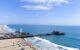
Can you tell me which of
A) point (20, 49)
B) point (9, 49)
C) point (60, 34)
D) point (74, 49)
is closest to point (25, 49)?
point (20, 49)

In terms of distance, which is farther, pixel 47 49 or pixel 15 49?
pixel 47 49

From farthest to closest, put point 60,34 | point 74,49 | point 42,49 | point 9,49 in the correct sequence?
point 60,34 → point 74,49 → point 42,49 → point 9,49

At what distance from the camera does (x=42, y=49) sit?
77.1ft

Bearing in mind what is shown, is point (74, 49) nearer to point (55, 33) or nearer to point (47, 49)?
point (47, 49)

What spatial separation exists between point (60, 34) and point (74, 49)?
2453cm

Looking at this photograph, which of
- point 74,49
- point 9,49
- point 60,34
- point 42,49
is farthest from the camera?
point 60,34

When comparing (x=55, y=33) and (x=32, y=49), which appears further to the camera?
(x=55, y=33)

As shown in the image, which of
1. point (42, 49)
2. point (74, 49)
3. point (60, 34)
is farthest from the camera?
point (60, 34)

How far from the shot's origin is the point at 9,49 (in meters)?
21.9

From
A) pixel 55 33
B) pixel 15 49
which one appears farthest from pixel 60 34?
pixel 15 49

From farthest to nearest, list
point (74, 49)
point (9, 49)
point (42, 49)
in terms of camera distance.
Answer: point (74, 49), point (42, 49), point (9, 49)

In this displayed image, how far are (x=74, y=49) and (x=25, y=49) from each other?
1028 centimetres

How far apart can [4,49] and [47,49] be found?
23.5 feet

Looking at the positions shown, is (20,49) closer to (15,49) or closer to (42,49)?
(15,49)
